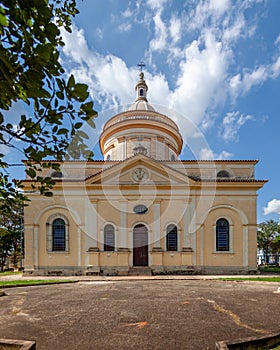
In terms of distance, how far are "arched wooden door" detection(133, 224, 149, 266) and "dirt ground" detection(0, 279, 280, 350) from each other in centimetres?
946

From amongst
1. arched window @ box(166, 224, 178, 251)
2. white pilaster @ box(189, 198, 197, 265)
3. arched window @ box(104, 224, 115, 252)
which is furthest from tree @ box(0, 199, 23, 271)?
white pilaster @ box(189, 198, 197, 265)

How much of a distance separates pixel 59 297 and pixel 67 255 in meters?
9.75

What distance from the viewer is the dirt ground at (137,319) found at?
522 cm

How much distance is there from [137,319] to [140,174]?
14.1 m

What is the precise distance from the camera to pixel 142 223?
20.0 metres

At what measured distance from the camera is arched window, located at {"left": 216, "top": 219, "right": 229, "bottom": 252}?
65.6ft

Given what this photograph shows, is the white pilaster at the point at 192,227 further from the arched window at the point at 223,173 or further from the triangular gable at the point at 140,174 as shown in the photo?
the arched window at the point at 223,173

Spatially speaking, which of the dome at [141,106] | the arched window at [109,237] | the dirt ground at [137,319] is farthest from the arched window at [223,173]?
the dirt ground at [137,319]

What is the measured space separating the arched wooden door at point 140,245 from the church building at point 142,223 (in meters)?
0.07

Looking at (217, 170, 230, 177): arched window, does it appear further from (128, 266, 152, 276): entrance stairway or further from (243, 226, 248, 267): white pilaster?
(128, 266, 152, 276): entrance stairway

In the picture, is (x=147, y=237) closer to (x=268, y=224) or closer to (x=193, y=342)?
(x=193, y=342)

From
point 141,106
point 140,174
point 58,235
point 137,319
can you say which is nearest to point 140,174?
point 140,174

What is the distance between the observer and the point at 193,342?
16.7 ft

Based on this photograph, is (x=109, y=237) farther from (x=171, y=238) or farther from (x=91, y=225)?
(x=171, y=238)
